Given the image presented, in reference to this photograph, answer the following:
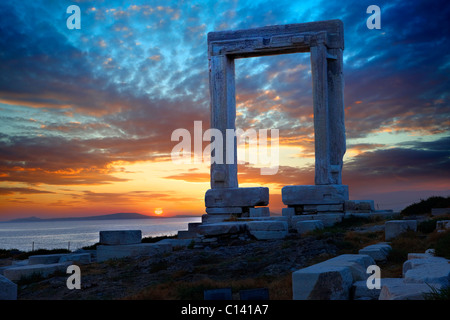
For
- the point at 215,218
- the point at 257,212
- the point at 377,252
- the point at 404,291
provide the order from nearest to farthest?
1. the point at 404,291
2. the point at 377,252
3. the point at 257,212
4. the point at 215,218

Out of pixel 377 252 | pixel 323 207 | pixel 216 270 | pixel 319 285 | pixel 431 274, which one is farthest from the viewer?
pixel 323 207

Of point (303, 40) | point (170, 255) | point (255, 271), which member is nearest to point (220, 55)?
point (303, 40)

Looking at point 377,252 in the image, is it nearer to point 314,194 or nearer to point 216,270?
point 216,270

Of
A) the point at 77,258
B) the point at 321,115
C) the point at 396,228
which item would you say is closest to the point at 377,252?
the point at 396,228

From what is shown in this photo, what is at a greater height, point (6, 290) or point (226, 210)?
point (226, 210)

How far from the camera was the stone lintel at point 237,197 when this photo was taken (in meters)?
16.7

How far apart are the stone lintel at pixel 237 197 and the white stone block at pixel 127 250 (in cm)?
365

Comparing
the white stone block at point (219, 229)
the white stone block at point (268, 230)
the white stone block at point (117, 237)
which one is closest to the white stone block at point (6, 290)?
the white stone block at point (219, 229)

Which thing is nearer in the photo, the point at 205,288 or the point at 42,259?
the point at 205,288

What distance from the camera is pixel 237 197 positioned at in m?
16.8

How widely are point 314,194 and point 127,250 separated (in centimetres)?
693

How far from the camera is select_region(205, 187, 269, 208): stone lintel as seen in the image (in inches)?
656
